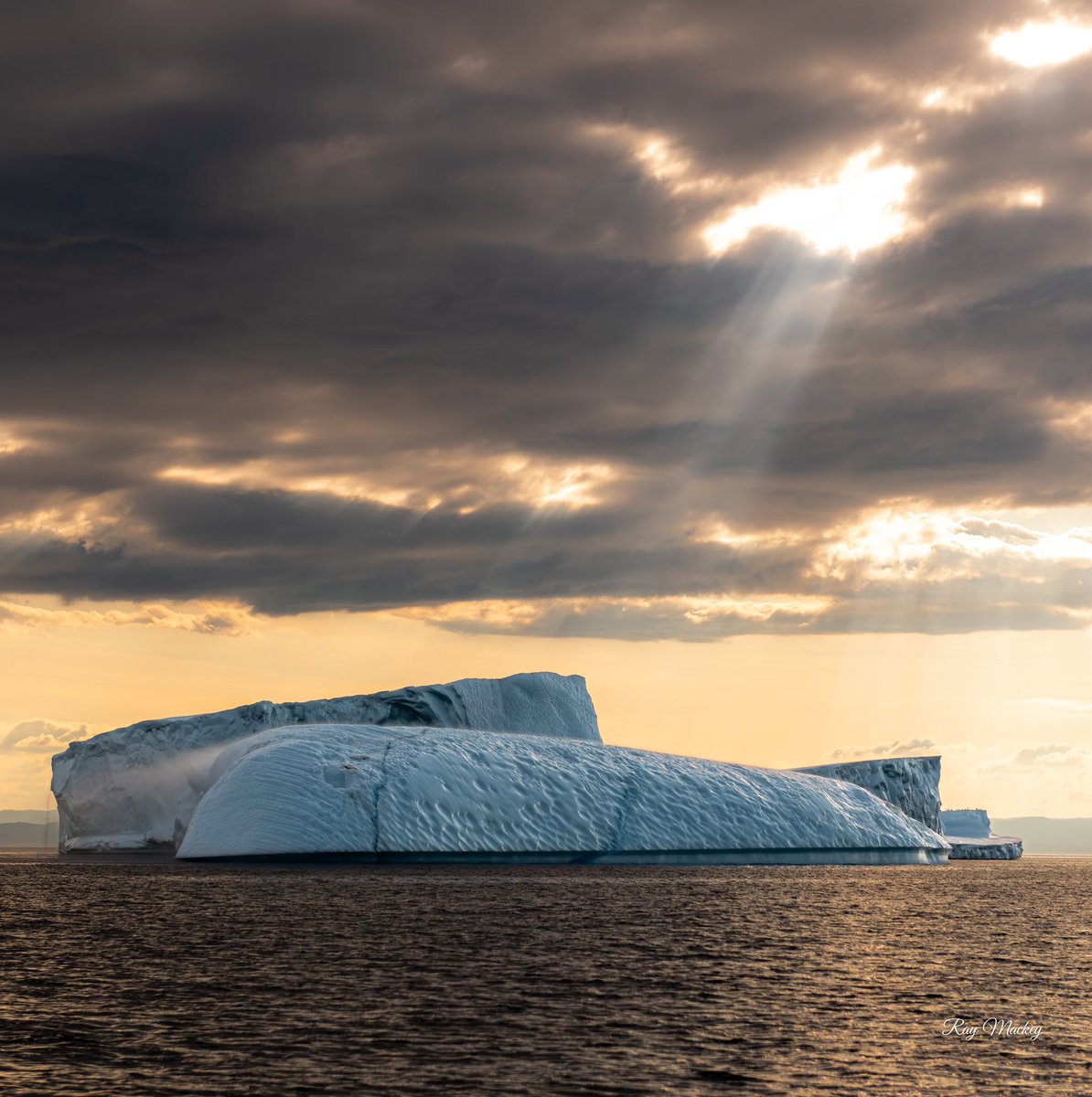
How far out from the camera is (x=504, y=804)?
43281mm

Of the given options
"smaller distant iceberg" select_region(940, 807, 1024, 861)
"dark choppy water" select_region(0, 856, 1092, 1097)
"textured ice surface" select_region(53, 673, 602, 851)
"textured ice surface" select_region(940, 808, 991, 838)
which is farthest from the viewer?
"textured ice surface" select_region(940, 808, 991, 838)

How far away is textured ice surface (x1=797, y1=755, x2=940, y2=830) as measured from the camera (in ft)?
206

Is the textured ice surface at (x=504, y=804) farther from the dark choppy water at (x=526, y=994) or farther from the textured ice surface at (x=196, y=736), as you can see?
the textured ice surface at (x=196, y=736)

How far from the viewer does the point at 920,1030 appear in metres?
15.0

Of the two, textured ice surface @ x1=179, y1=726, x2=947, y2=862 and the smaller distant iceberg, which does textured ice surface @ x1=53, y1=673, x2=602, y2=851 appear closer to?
textured ice surface @ x1=179, y1=726, x2=947, y2=862

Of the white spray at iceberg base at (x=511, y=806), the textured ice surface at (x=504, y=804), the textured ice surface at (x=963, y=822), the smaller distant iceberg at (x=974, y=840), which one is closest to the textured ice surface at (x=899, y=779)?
the white spray at iceberg base at (x=511, y=806)

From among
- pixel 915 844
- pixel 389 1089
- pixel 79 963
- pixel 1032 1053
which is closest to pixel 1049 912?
pixel 915 844

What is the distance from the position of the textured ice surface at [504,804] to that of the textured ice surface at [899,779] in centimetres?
1059

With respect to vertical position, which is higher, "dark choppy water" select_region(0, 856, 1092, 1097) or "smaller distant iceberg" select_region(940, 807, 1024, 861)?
"dark choppy water" select_region(0, 856, 1092, 1097)

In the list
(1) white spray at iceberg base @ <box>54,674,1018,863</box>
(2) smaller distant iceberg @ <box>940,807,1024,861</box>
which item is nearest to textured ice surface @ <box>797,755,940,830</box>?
(1) white spray at iceberg base @ <box>54,674,1018,863</box>

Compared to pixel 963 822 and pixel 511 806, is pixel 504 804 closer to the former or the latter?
pixel 511 806

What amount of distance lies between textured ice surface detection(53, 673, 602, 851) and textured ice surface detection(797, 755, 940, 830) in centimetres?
1187

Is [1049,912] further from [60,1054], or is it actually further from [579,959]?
[60,1054]

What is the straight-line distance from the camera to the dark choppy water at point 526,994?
1227 centimetres
